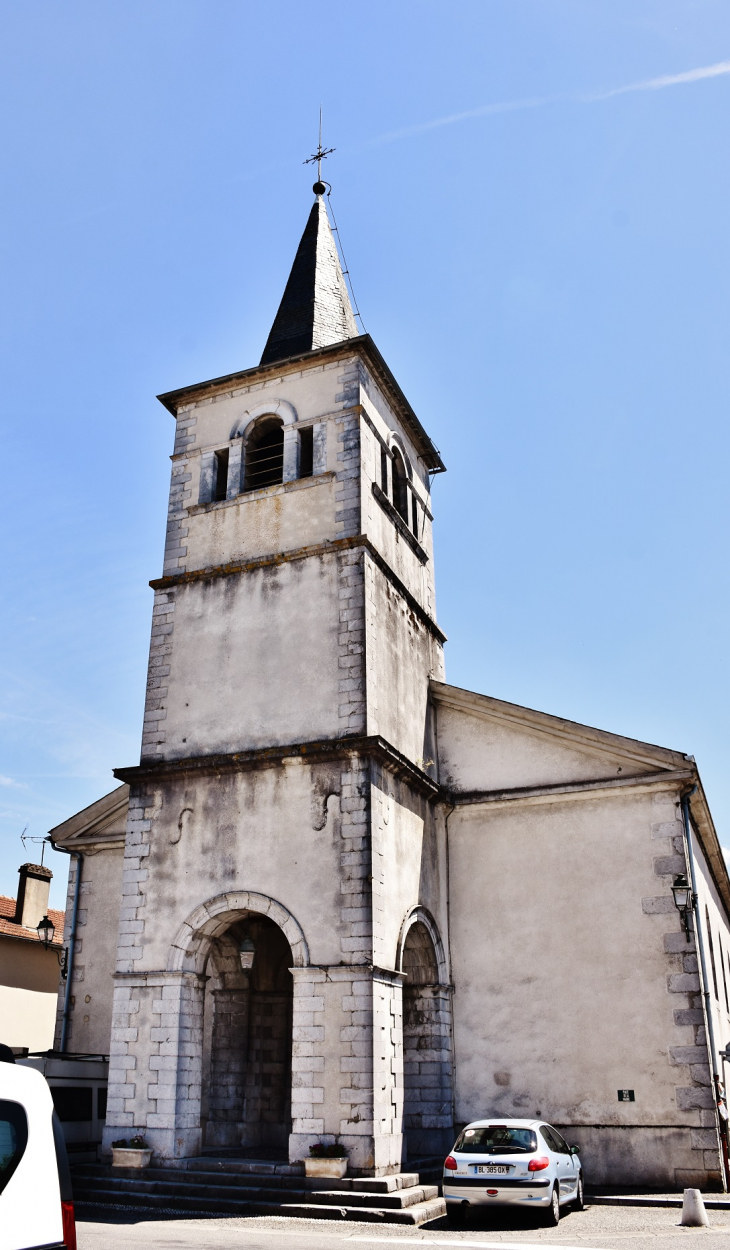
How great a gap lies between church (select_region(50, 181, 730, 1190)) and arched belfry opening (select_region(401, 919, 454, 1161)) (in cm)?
4

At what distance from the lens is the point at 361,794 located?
42.3 ft

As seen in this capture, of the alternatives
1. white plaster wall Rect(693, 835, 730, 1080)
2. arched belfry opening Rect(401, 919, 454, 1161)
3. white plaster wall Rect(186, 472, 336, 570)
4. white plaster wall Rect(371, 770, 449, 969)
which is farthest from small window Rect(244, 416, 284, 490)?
white plaster wall Rect(693, 835, 730, 1080)

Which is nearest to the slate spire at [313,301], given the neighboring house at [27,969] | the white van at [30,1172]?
the neighboring house at [27,969]

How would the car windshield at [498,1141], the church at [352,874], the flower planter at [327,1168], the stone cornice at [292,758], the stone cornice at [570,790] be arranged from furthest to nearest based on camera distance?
1. the stone cornice at [570,790]
2. the stone cornice at [292,758]
3. the church at [352,874]
4. the flower planter at [327,1168]
5. the car windshield at [498,1141]

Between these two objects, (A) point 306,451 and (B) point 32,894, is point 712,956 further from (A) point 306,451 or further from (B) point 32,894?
(B) point 32,894

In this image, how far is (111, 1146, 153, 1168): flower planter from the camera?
39.8 feet

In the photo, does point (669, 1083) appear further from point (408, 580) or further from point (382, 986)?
point (408, 580)

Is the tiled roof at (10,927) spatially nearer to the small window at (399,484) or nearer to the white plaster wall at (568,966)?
the white plaster wall at (568,966)

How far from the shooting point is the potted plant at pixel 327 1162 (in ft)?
36.7

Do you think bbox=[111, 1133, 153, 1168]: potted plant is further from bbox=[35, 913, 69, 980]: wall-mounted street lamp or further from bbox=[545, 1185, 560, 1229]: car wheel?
bbox=[545, 1185, 560, 1229]: car wheel

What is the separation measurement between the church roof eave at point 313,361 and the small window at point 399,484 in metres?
0.97

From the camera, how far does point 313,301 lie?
18844mm

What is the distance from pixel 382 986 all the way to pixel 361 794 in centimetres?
246

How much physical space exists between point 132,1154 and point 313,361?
12.5 metres
